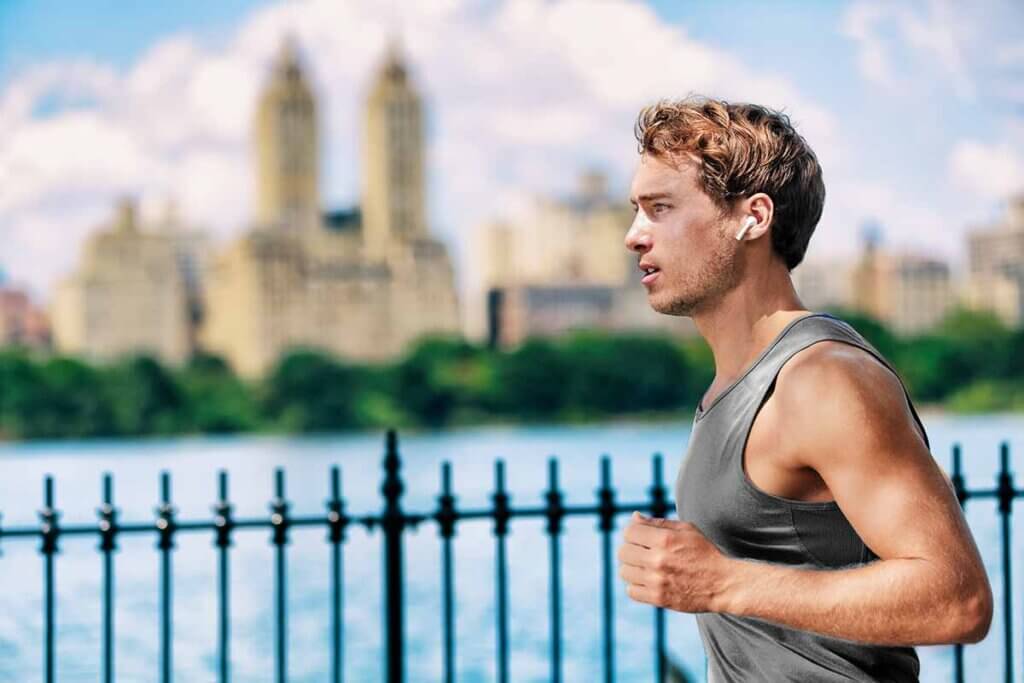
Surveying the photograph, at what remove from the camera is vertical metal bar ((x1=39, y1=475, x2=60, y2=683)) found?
2797 millimetres

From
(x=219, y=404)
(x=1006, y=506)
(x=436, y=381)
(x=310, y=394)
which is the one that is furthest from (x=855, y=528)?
(x=436, y=381)

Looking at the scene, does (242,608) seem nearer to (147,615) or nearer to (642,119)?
(147,615)

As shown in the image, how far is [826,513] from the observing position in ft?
3.83

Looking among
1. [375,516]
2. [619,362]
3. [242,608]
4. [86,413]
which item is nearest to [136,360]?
[86,413]

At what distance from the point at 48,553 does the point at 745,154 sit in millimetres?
2030

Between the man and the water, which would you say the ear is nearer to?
the man

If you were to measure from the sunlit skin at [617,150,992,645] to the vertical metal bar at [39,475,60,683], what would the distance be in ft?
6.07

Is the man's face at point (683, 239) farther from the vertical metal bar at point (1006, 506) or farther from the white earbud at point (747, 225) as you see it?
the vertical metal bar at point (1006, 506)

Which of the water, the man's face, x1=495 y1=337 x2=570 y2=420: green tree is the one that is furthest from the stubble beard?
x1=495 y1=337 x2=570 y2=420: green tree

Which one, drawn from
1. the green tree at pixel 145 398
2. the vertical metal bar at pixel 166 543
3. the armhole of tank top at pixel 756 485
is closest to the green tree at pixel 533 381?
the green tree at pixel 145 398

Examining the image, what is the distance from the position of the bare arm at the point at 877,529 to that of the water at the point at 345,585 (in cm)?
343

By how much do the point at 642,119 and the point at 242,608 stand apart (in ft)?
71.7

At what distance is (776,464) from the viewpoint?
45.3 inches

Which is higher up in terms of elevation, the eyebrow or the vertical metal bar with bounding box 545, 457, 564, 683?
the eyebrow
